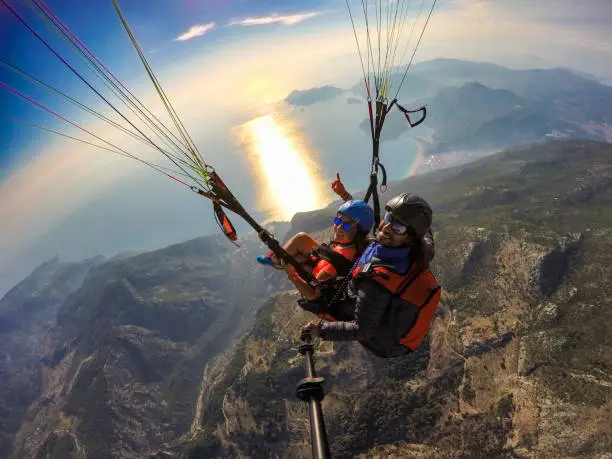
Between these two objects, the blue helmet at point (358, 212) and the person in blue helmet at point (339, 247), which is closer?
the person in blue helmet at point (339, 247)

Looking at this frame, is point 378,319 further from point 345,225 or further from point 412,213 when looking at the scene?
point 345,225

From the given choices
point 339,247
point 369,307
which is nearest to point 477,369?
point 339,247

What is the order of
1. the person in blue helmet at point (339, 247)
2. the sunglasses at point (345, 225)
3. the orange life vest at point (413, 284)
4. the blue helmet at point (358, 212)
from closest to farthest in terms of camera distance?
the orange life vest at point (413, 284) < the person in blue helmet at point (339, 247) < the blue helmet at point (358, 212) < the sunglasses at point (345, 225)

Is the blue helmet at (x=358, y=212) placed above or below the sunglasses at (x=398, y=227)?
above

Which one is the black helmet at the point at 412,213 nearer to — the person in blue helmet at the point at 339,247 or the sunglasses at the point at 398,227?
the sunglasses at the point at 398,227

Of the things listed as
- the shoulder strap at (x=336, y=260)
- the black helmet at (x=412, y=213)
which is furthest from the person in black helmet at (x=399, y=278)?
the shoulder strap at (x=336, y=260)

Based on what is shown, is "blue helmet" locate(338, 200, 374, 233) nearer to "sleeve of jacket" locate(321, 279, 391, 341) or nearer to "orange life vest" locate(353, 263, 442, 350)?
"orange life vest" locate(353, 263, 442, 350)

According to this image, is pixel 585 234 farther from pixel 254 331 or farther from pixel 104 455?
pixel 104 455
